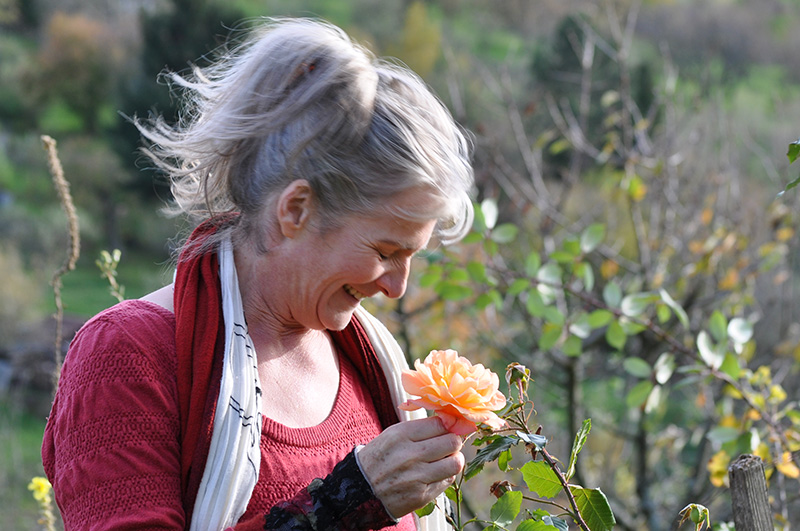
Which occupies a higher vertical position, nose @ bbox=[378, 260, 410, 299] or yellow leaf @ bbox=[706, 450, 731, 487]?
nose @ bbox=[378, 260, 410, 299]

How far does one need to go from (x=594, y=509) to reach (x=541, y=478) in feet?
0.31

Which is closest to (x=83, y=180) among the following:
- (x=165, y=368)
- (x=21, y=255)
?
(x=21, y=255)

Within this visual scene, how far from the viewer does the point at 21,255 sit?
12.0 meters

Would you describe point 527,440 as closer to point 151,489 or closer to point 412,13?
point 151,489

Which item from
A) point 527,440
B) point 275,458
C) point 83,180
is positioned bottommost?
point 83,180

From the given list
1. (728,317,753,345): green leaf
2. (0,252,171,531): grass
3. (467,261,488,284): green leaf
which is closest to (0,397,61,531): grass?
(0,252,171,531): grass

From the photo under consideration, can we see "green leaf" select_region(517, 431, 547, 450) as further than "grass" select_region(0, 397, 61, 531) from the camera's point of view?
No

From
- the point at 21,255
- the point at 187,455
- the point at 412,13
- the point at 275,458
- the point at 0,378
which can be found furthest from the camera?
the point at 412,13

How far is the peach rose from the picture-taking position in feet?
3.74

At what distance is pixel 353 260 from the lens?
1.40 m

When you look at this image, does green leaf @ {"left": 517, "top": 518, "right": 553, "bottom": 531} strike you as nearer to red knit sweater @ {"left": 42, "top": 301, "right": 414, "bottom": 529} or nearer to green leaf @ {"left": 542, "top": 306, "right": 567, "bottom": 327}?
red knit sweater @ {"left": 42, "top": 301, "right": 414, "bottom": 529}

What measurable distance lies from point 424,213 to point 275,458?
20.5 inches

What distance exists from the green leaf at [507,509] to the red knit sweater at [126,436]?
1.20 ft

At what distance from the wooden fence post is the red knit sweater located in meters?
0.77
